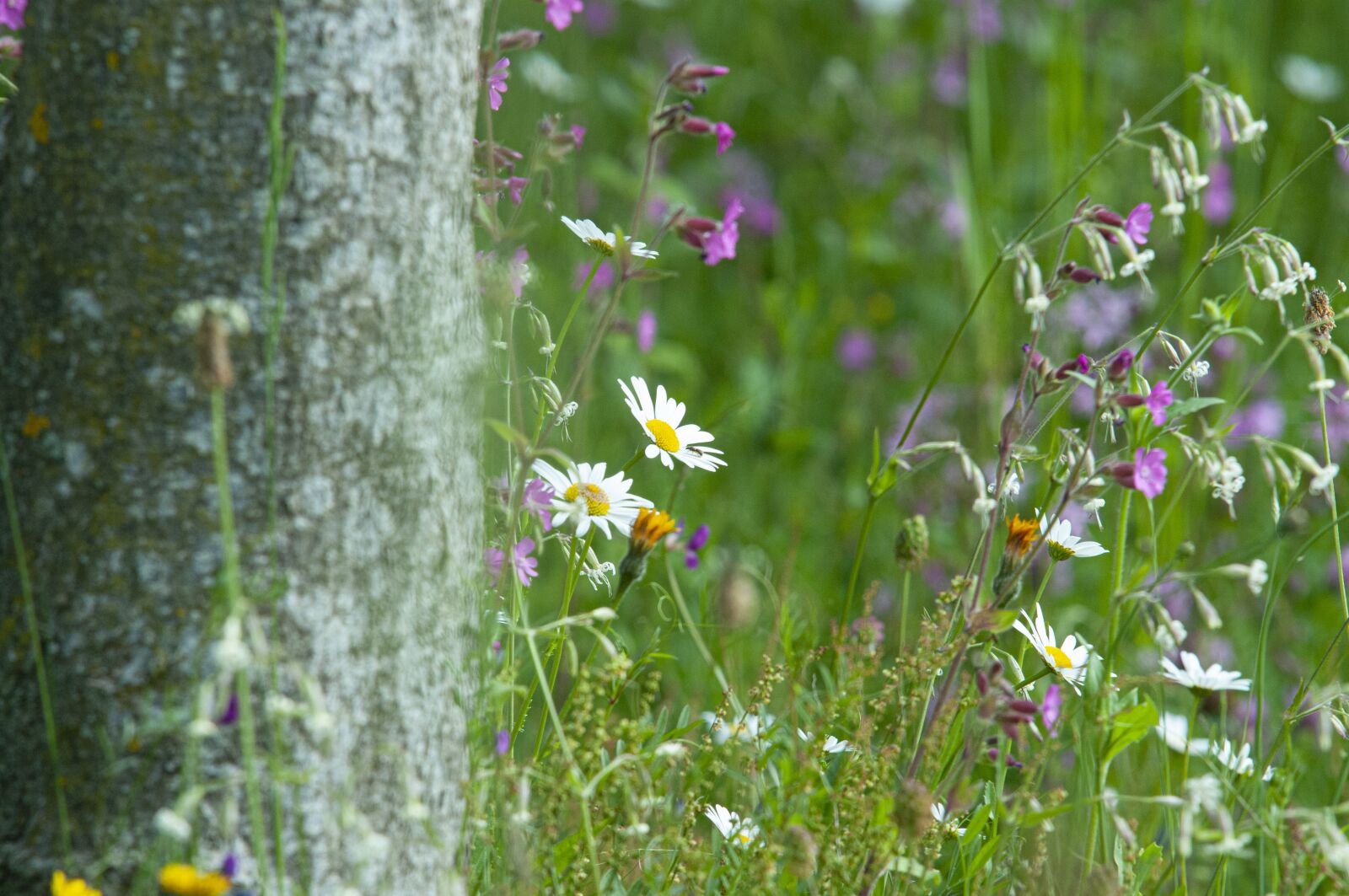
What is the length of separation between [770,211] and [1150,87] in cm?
179

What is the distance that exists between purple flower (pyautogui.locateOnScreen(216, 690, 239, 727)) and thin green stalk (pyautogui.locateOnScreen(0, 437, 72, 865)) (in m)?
0.15

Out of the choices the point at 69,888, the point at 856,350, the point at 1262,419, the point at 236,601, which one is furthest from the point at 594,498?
the point at 1262,419

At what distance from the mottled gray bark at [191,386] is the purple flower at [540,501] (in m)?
0.22

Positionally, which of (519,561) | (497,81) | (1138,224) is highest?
(497,81)

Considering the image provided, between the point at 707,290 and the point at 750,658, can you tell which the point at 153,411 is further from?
the point at 707,290

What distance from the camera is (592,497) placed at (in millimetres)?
1368

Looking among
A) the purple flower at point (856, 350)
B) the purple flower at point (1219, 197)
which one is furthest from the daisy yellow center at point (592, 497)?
the purple flower at point (1219, 197)

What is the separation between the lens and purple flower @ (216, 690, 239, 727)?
3.14 ft

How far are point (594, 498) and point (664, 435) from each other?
15 centimetres

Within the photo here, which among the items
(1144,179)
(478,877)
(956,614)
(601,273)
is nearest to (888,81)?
(1144,179)

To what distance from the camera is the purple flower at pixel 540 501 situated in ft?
4.18

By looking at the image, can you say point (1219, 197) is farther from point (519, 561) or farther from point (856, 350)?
point (519, 561)

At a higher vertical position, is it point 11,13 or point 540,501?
point 11,13

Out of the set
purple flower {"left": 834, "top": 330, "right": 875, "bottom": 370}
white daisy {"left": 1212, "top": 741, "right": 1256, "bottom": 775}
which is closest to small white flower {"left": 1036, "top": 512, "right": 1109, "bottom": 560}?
white daisy {"left": 1212, "top": 741, "right": 1256, "bottom": 775}
